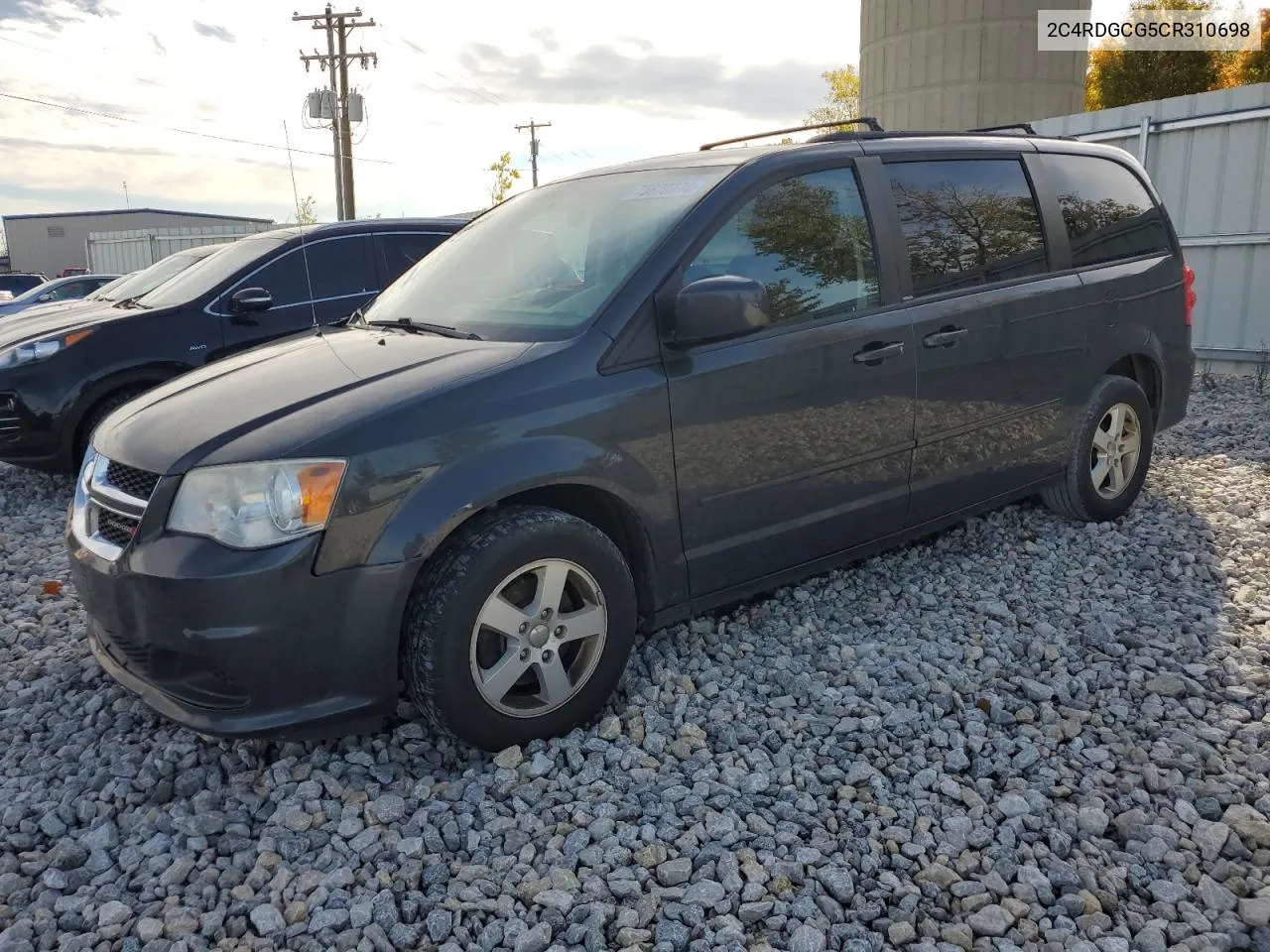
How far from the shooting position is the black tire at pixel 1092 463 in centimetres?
480

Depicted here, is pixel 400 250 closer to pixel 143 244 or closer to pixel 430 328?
pixel 430 328

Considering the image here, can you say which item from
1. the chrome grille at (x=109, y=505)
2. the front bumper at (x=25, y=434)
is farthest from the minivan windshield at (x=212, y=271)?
the chrome grille at (x=109, y=505)

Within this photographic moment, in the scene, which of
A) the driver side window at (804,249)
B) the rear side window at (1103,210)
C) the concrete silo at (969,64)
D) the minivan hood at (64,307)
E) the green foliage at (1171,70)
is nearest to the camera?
the driver side window at (804,249)

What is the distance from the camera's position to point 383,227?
24.5 feet

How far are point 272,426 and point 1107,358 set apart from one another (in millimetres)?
3854

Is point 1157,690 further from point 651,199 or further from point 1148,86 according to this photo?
point 1148,86

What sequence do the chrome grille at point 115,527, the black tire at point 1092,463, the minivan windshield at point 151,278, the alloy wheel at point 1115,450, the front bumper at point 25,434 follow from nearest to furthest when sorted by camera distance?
1. the chrome grille at point 115,527
2. the black tire at point 1092,463
3. the alloy wheel at point 1115,450
4. the front bumper at point 25,434
5. the minivan windshield at point 151,278

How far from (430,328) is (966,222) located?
2.29m

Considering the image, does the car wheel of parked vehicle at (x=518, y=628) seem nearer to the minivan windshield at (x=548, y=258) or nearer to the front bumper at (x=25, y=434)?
the minivan windshield at (x=548, y=258)

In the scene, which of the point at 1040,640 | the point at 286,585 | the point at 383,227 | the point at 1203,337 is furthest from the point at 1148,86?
the point at 286,585

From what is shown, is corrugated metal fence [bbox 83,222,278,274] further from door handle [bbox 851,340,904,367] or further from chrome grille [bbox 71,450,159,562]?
door handle [bbox 851,340,904,367]

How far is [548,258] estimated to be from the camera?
12.3 ft

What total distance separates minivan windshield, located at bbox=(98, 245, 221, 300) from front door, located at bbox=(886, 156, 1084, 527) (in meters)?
6.00

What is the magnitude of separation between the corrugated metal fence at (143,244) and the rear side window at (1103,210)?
26742 millimetres
